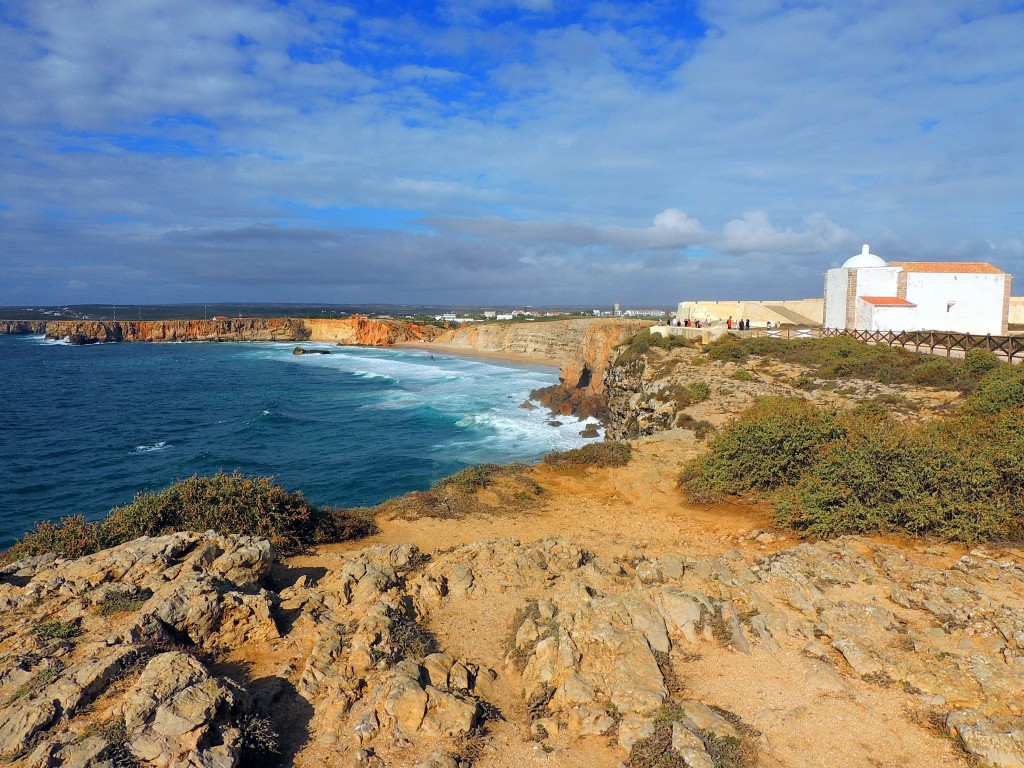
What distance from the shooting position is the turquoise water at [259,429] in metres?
20.6

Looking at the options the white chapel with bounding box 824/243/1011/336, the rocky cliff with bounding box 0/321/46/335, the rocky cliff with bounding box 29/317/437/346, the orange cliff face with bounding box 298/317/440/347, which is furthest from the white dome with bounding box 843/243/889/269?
the rocky cliff with bounding box 0/321/46/335

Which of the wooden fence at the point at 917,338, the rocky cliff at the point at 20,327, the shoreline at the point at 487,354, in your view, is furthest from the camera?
the rocky cliff at the point at 20,327

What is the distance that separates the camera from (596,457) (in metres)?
14.9

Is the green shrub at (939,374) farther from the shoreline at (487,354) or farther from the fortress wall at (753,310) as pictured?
the shoreline at (487,354)

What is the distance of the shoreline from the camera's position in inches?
2464

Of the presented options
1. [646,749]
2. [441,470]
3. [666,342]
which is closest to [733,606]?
[646,749]

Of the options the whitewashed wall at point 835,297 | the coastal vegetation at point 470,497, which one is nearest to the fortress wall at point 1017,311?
the whitewashed wall at point 835,297

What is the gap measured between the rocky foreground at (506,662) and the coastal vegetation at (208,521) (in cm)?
116

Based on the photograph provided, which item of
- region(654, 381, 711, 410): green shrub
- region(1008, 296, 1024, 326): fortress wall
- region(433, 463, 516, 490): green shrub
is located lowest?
region(433, 463, 516, 490): green shrub

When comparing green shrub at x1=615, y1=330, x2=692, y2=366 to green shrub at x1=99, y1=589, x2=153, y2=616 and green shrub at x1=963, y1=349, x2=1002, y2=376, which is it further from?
green shrub at x1=99, y1=589, x2=153, y2=616

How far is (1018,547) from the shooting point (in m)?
7.71

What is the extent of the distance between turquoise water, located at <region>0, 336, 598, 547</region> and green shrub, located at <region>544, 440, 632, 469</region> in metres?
6.76

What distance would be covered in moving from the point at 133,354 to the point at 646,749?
90144 millimetres

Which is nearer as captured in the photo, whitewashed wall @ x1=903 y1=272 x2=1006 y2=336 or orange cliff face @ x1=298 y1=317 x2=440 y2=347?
whitewashed wall @ x1=903 y1=272 x2=1006 y2=336
